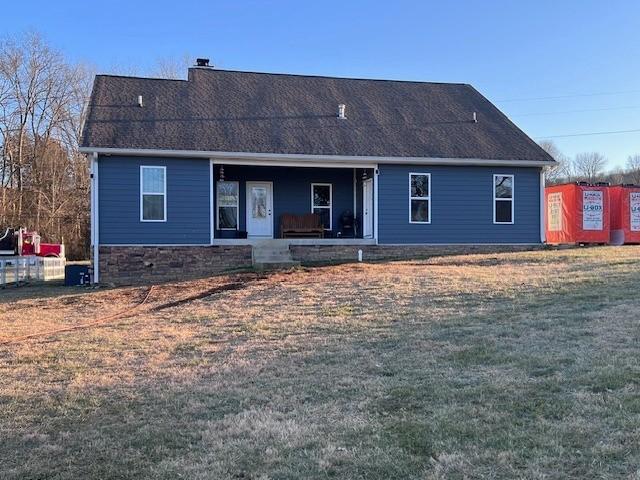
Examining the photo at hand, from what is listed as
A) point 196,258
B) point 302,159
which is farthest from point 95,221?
point 302,159

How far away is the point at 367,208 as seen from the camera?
59.5ft

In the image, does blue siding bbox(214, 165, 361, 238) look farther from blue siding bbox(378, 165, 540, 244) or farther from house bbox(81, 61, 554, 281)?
blue siding bbox(378, 165, 540, 244)

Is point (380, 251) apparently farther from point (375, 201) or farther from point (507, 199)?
point (507, 199)

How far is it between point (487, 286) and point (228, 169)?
1014 centimetres

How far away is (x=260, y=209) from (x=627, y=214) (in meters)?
12.6

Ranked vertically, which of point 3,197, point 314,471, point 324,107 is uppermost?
point 324,107

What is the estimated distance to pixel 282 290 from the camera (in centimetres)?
1150

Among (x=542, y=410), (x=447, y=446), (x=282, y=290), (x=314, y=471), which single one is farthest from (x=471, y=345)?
(x=282, y=290)

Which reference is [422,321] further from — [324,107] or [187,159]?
[324,107]

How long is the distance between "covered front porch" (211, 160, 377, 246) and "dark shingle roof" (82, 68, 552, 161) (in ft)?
4.09

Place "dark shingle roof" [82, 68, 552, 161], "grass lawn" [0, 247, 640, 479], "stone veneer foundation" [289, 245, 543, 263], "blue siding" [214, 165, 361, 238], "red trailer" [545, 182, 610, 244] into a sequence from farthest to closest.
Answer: "red trailer" [545, 182, 610, 244]
"blue siding" [214, 165, 361, 238]
"stone veneer foundation" [289, 245, 543, 263]
"dark shingle roof" [82, 68, 552, 161]
"grass lawn" [0, 247, 640, 479]

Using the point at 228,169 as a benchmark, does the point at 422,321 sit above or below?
below

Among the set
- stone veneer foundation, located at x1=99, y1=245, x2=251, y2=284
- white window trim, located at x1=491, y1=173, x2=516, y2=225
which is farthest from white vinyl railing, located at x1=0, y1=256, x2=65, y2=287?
white window trim, located at x1=491, y1=173, x2=516, y2=225

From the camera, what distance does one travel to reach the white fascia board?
15070 mm
